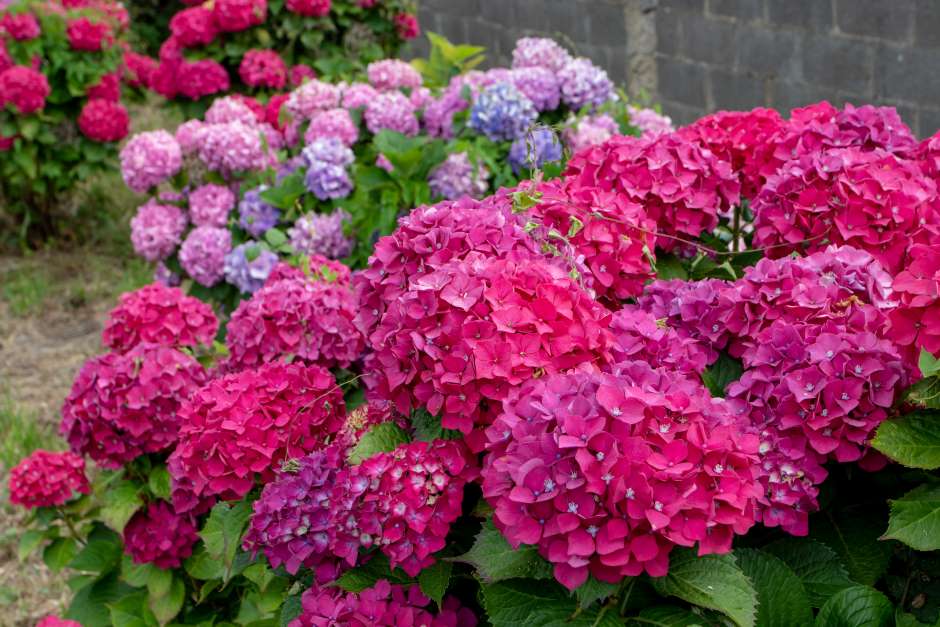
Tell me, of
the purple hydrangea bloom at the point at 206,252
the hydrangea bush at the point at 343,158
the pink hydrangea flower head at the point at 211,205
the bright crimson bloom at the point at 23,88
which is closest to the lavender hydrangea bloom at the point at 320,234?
the hydrangea bush at the point at 343,158

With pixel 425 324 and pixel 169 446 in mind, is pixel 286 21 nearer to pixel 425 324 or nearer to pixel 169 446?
pixel 169 446

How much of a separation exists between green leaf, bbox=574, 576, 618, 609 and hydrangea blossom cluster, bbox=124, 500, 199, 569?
4.03 ft

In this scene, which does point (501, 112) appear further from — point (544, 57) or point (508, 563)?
point (508, 563)

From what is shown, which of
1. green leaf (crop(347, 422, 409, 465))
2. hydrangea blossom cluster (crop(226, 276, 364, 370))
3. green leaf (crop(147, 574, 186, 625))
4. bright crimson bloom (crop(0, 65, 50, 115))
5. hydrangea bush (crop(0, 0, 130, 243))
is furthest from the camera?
hydrangea bush (crop(0, 0, 130, 243))

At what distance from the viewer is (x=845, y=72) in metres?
4.14

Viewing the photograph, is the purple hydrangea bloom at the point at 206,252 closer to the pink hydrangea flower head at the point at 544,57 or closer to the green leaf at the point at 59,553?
the green leaf at the point at 59,553

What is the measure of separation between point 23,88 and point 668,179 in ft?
13.3

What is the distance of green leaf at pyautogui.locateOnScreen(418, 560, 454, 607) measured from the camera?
1288mm

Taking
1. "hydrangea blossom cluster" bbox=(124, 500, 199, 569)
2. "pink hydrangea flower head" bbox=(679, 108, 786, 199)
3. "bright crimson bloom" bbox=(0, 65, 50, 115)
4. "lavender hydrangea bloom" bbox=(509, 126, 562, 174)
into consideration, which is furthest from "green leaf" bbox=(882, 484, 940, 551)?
"bright crimson bloom" bbox=(0, 65, 50, 115)

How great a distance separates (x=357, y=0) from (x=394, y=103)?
7.15ft

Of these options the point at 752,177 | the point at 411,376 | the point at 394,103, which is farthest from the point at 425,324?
the point at 394,103

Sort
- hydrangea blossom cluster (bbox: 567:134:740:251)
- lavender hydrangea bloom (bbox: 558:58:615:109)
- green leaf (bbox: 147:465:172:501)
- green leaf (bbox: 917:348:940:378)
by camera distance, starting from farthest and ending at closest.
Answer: lavender hydrangea bloom (bbox: 558:58:615:109) < green leaf (bbox: 147:465:172:501) < hydrangea blossom cluster (bbox: 567:134:740:251) < green leaf (bbox: 917:348:940:378)

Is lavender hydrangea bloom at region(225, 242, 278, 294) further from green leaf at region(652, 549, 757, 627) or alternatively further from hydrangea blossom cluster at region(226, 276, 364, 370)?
green leaf at region(652, 549, 757, 627)

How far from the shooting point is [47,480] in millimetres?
2434
